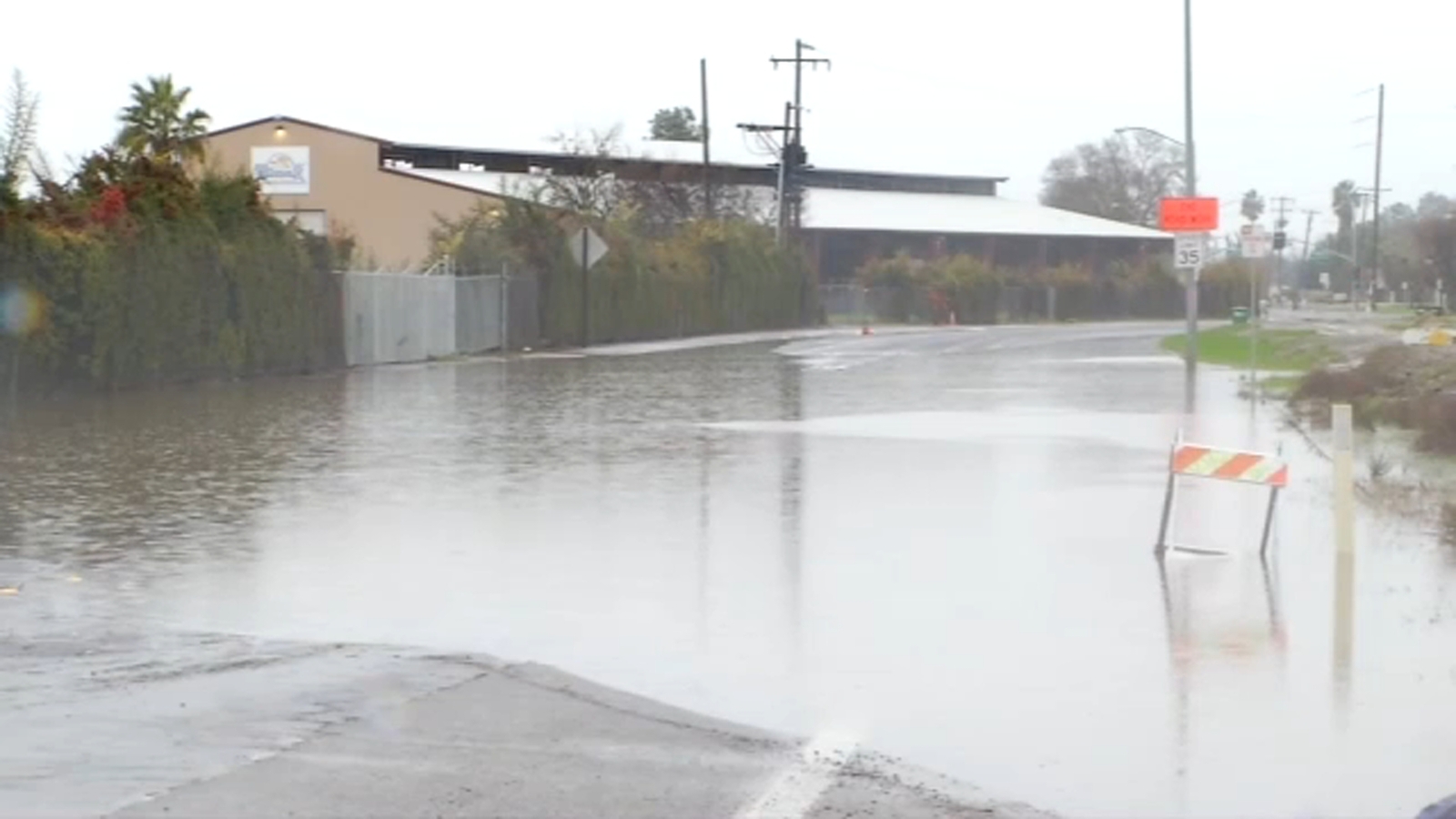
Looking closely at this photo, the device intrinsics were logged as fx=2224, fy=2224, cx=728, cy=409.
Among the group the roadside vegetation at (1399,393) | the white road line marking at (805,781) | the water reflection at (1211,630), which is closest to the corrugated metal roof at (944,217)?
the roadside vegetation at (1399,393)

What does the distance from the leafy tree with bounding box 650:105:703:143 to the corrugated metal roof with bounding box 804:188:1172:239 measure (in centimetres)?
1862

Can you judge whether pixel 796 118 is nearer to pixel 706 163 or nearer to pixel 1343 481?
pixel 706 163

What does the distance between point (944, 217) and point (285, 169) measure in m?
36.5

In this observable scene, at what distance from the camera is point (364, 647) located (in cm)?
1070

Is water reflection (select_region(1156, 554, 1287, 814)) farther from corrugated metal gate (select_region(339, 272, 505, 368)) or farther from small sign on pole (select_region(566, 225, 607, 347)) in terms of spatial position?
small sign on pole (select_region(566, 225, 607, 347))

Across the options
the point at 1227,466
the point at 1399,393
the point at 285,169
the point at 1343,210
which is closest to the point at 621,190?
the point at 285,169

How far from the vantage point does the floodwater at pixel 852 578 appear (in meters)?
Answer: 8.96

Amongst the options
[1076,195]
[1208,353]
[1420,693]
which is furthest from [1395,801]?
[1076,195]

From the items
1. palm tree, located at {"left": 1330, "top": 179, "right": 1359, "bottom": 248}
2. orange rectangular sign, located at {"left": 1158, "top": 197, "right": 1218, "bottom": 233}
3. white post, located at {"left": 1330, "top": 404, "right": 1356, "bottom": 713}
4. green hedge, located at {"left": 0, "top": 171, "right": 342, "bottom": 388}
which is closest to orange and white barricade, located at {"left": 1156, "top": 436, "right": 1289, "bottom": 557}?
white post, located at {"left": 1330, "top": 404, "right": 1356, "bottom": 713}

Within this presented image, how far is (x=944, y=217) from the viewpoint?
100250mm

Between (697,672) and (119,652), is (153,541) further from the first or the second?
(697,672)

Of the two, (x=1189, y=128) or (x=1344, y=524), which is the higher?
(x=1189, y=128)

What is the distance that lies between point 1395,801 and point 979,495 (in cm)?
1009

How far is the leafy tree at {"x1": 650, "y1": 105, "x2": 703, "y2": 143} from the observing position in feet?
404
